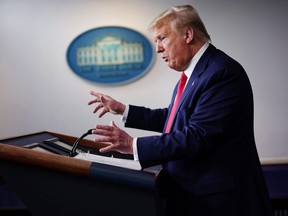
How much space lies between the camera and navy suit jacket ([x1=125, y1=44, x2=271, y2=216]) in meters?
0.98

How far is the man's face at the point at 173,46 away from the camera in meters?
1.27

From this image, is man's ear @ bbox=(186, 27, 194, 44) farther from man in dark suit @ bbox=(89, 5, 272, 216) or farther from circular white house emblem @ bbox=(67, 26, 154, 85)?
circular white house emblem @ bbox=(67, 26, 154, 85)

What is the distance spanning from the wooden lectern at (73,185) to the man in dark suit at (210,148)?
14 cm

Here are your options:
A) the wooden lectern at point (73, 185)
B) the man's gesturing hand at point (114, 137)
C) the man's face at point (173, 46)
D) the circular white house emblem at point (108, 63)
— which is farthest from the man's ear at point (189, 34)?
the circular white house emblem at point (108, 63)

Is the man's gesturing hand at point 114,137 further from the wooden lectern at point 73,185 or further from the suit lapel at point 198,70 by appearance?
the suit lapel at point 198,70

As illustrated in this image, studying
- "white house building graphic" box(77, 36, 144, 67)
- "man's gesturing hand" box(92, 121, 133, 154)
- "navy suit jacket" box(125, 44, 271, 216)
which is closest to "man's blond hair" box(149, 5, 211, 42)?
"navy suit jacket" box(125, 44, 271, 216)

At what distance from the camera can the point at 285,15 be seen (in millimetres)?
2531

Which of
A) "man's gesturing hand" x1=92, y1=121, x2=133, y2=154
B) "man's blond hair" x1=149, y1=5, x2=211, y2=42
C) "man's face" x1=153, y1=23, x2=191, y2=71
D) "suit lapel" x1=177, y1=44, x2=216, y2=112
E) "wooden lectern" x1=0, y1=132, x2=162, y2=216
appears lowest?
"wooden lectern" x1=0, y1=132, x2=162, y2=216

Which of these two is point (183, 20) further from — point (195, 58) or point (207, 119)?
point (207, 119)

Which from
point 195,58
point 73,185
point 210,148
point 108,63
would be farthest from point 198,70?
point 108,63

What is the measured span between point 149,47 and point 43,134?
1415mm

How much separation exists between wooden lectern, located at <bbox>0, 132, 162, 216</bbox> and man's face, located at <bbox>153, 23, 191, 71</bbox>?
0.64m

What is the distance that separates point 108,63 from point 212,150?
1655 mm

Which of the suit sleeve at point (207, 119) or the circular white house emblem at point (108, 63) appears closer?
the suit sleeve at point (207, 119)
